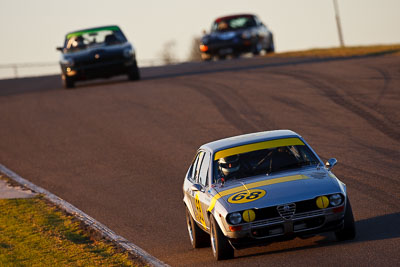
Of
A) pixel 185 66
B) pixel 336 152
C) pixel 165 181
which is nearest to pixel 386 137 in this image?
pixel 336 152

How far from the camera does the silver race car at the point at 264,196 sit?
9.16 meters

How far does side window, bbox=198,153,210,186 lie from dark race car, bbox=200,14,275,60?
25.6 metres

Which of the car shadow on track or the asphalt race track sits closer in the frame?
the car shadow on track

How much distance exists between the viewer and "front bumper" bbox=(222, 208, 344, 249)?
9.13 metres

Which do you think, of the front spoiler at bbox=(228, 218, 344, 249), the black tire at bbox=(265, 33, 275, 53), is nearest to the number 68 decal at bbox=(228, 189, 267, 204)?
the front spoiler at bbox=(228, 218, 344, 249)

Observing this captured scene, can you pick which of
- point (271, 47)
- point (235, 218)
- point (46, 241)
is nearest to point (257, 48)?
point (271, 47)

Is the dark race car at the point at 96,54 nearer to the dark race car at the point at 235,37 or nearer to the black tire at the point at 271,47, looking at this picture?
the dark race car at the point at 235,37

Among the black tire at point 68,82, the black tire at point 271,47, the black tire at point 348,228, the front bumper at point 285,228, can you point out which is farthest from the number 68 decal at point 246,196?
the black tire at point 271,47

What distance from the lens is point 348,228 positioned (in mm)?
9477

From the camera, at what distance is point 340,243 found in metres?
9.55

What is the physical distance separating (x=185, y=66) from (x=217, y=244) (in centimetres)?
2707

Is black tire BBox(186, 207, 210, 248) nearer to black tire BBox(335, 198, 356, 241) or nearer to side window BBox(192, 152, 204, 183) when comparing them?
side window BBox(192, 152, 204, 183)

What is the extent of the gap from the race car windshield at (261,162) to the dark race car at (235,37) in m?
26.0

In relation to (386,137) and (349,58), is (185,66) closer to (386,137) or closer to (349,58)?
(349,58)
